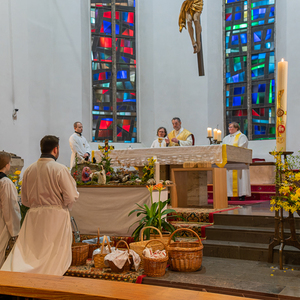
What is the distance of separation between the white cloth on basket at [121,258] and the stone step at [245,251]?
118 centimetres

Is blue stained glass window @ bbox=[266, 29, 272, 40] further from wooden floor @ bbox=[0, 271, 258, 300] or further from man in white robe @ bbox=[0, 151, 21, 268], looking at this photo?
wooden floor @ bbox=[0, 271, 258, 300]

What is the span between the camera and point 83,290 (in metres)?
1.61

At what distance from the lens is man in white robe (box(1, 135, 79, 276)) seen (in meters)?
4.15

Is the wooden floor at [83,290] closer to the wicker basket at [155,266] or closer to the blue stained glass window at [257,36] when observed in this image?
the wicker basket at [155,266]

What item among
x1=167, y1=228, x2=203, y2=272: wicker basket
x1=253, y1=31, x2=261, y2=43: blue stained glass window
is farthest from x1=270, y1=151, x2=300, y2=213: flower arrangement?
x1=253, y1=31, x2=261, y2=43: blue stained glass window

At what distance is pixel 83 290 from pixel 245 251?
3.62 meters

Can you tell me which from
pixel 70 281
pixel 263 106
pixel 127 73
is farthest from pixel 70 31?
pixel 70 281

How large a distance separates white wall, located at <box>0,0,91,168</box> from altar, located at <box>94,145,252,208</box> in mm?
3457

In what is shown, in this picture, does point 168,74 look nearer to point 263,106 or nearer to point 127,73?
point 127,73

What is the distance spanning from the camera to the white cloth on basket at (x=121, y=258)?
4.18 meters

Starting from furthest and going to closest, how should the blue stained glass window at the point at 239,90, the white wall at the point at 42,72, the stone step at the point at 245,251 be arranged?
the blue stained glass window at the point at 239,90, the white wall at the point at 42,72, the stone step at the point at 245,251

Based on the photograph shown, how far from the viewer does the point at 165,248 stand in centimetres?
434

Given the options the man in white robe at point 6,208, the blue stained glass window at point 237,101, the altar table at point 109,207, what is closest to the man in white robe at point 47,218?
the man in white robe at point 6,208

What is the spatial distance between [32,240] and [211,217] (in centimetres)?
277
